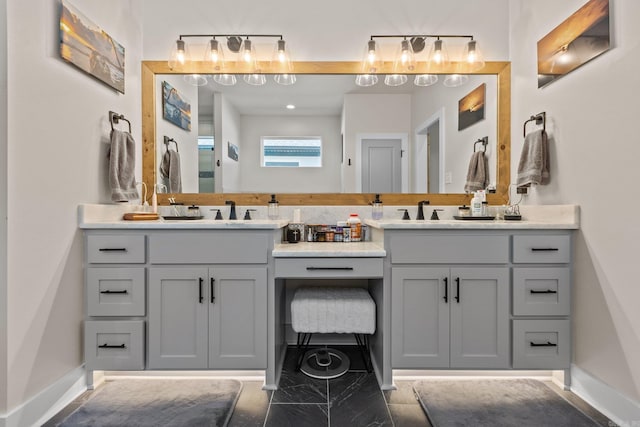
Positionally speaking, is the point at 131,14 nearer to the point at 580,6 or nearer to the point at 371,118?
the point at 371,118

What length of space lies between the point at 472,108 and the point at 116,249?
241 cm

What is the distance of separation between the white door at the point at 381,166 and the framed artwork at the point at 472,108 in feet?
1.56

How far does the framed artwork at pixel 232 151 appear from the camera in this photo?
2223mm

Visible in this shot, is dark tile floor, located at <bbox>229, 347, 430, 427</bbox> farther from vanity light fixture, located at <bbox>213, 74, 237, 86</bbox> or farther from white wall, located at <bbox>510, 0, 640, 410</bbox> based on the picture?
vanity light fixture, located at <bbox>213, 74, 237, 86</bbox>

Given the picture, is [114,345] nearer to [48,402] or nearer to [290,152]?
[48,402]

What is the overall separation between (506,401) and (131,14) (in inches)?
125

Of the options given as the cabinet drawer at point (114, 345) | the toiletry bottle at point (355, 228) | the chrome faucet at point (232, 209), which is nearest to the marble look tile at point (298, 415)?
the cabinet drawer at point (114, 345)

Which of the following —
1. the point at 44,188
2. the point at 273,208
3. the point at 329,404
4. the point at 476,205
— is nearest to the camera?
the point at 44,188

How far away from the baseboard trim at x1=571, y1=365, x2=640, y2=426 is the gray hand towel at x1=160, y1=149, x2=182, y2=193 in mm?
2609

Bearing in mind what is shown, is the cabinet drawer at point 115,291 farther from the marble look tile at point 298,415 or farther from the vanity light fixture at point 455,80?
the vanity light fixture at point 455,80

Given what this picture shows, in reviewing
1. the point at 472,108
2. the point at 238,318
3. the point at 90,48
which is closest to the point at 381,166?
the point at 472,108

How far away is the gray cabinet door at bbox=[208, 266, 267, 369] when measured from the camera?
1602mm

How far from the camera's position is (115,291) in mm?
1610

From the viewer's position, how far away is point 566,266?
1.61 meters
